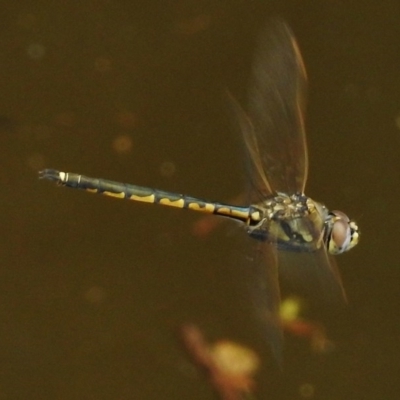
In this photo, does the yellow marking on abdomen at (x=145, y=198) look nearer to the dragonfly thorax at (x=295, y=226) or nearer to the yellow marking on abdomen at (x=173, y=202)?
the yellow marking on abdomen at (x=173, y=202)

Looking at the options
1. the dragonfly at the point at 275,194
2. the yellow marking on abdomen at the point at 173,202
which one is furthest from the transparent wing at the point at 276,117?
the yellow marking on abdomen at the point at 173,202

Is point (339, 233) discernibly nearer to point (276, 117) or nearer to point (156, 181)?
point (276, 117)

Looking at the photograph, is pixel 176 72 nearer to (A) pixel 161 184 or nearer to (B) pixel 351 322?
(A) pixel 161 184

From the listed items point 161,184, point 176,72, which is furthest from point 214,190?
point 176,72

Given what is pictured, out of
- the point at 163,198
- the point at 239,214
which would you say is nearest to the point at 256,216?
the point at 239,214

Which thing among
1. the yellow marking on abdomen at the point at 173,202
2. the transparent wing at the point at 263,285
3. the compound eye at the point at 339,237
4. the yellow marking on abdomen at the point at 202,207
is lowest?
the transparent wing at the point at 263,285

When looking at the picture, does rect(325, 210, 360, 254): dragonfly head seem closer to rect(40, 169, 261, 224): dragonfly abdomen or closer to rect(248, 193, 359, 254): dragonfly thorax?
rect(248, 193, 359, 254): dragonfly thorax
